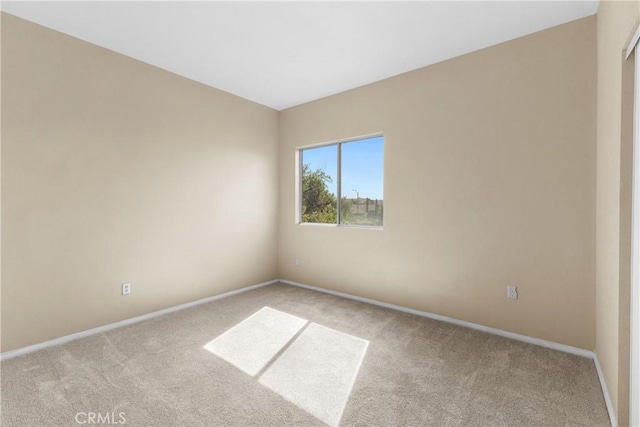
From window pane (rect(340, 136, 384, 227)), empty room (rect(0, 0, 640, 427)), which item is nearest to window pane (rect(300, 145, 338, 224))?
window pane (rect(340, 136, 384, 227))

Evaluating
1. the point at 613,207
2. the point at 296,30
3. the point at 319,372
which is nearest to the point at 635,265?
the point at 613,207

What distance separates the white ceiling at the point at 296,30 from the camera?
2.26 meters

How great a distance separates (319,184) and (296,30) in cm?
218

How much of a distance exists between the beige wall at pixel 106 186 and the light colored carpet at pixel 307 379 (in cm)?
48

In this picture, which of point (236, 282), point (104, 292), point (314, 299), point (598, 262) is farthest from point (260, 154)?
point (598, 262)

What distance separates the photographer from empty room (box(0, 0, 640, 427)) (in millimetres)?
1786

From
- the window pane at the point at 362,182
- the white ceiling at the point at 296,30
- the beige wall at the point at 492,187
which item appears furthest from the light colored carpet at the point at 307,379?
the white ceiling at the point at 296,30

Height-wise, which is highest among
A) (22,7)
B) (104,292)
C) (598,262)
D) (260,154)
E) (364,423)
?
(22,7)

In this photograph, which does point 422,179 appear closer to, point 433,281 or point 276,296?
point 433,281

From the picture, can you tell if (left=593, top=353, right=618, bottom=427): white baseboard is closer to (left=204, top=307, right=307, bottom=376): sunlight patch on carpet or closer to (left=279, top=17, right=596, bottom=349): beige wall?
(left=279, top=17, right=596, bottom=349): beige wall

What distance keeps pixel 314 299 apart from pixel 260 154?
2234 millimetres

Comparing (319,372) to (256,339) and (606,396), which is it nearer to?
(256,339)

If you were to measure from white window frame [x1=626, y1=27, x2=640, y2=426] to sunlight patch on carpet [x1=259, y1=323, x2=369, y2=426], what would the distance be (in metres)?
1.47

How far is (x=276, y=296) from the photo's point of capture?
3.91m
